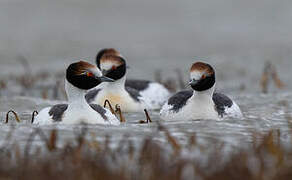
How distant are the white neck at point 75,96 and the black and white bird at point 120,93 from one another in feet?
12.0

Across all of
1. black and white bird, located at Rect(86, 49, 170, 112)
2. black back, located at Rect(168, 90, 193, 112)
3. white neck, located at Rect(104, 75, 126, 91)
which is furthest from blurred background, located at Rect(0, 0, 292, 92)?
black back, located at Rect(168, 90, 193, 112)

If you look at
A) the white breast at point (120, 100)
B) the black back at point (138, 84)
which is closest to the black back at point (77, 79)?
the white breast at point (120, 100)

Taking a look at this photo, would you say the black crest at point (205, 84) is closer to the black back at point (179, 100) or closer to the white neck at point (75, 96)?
the black back at point (179, 100)

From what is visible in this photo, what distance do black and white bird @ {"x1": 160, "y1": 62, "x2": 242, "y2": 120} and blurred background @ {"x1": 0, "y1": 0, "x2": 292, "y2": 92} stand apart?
7.38 m

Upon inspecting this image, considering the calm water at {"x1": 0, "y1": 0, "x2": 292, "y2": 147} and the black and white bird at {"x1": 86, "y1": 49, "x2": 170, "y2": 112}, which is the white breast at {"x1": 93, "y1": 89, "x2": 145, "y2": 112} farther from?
the calm water at {"x1": 0, "y1": 0, "x2": 292, "y2": 147}

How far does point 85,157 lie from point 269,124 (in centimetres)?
428

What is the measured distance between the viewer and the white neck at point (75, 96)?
32.0 ft

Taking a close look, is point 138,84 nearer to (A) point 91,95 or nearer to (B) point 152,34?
(A) point 91,95

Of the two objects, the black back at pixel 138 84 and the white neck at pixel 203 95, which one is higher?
the black back at pixel 138 84

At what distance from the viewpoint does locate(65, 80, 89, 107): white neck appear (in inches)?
384

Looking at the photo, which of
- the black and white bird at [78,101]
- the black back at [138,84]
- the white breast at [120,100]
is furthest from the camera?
the black back at [138,84]

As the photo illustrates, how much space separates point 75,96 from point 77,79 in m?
0.22

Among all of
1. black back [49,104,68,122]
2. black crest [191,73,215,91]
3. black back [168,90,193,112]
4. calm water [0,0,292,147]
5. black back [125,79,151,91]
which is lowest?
black back [49,104,68,122]

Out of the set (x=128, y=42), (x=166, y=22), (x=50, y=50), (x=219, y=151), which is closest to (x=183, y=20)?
(x=166, y=22)
